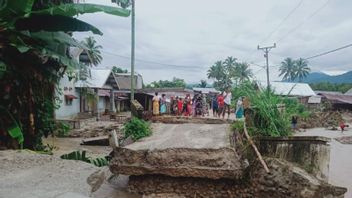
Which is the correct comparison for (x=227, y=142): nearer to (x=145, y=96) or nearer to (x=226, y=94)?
(x=226, y=94)

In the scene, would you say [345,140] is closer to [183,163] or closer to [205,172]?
[205,172]

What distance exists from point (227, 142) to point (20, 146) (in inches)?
196

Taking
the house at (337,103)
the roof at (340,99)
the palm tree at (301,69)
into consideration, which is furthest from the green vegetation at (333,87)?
the house at (337,103)

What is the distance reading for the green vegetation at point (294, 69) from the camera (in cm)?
A: 6775

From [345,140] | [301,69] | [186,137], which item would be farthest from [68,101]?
[301,69]

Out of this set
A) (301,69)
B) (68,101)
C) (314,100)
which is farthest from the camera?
(301,69)

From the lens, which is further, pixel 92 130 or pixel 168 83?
pixel 168 83

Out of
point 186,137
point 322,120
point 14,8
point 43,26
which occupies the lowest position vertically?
point 322,120

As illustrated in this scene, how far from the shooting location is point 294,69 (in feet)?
223

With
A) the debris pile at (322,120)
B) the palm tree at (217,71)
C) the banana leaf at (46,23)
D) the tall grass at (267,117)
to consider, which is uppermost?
the palm tree at (217,71)

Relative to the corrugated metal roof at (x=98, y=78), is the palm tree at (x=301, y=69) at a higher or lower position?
higher

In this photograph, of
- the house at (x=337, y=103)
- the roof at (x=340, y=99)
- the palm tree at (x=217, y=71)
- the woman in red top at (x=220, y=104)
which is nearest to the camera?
the woman in red top at (x=220, y=104)

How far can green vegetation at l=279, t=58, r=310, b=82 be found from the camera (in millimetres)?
67750

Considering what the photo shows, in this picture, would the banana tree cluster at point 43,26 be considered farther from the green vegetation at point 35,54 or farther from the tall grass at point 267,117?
the tall grass at point 267,117
